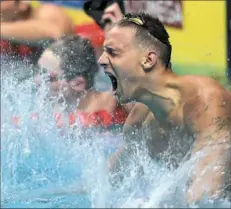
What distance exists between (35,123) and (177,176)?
1.40 meters

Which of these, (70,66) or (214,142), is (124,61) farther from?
(70,66)

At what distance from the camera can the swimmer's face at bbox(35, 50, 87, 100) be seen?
3.96 meters

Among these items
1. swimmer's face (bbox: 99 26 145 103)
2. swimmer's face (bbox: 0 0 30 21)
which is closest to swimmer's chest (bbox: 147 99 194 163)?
swimmer's face (bbox: 99 26 145 103)

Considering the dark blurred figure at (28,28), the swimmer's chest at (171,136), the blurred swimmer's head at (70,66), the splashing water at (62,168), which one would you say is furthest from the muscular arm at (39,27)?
the swimmer's chest at (171,136)

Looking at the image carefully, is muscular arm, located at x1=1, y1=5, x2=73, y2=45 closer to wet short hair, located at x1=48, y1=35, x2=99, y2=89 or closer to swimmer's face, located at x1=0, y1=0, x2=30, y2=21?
swimmer's face, located at x1=0, y1=0, x2=30, y2=21

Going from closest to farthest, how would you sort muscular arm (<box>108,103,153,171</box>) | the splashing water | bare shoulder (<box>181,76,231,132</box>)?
the splashing water < bare shoulder (<box>181,76,231,132</box>) < muscular arm (<box>108,103,153,171</box>)

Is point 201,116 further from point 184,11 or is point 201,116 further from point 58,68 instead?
point 184,11

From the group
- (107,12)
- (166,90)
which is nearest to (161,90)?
(166,90)

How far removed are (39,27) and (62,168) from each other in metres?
1.52

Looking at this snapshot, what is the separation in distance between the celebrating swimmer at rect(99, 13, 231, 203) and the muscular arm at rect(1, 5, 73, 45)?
209 cm

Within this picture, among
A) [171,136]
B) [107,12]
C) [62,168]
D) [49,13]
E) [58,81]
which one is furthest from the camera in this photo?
[49,13]

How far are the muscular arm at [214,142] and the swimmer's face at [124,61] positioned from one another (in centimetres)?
22

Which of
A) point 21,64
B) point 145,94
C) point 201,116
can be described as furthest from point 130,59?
point 21,64

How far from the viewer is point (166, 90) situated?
2.57 m
